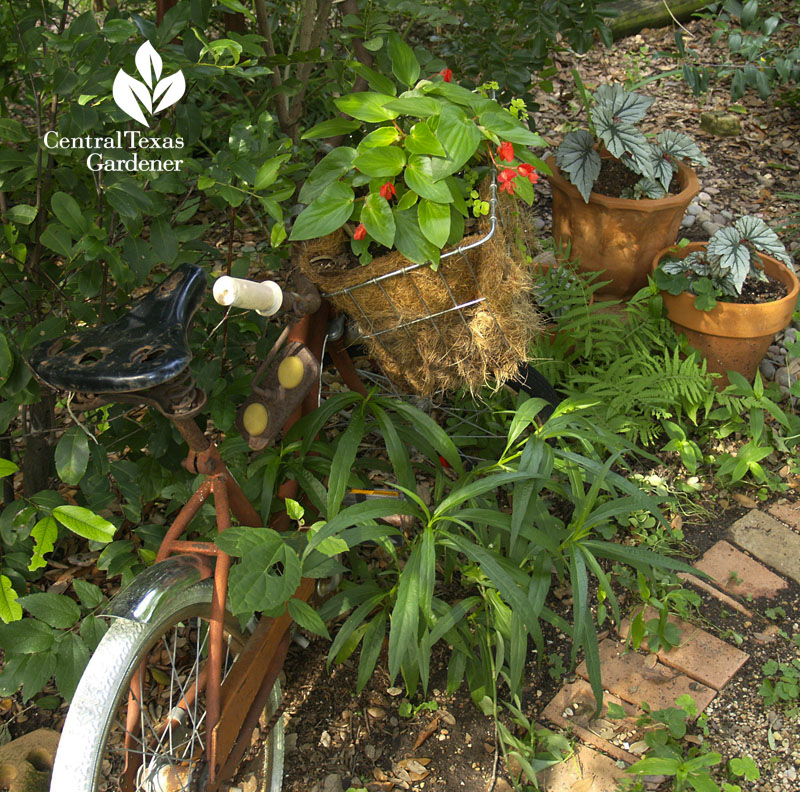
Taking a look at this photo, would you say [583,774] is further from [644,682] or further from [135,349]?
[135,349]

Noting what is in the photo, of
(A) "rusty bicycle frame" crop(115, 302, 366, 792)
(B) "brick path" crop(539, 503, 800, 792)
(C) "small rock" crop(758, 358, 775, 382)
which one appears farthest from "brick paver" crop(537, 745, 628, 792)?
(C) "small rock" crop(758, 358, 775, 382)

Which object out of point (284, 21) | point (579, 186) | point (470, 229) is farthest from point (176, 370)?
point (284, 21)

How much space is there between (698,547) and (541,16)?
6.38ft

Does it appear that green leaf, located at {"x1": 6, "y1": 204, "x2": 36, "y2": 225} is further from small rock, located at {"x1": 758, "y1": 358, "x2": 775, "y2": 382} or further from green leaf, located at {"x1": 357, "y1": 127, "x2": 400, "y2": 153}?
small rock, located at {"x1": 758, "y1": 358, "x2": 775, "y2": 382}

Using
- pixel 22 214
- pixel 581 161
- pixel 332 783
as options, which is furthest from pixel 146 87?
pixel 581 161

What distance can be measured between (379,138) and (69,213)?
69 cm

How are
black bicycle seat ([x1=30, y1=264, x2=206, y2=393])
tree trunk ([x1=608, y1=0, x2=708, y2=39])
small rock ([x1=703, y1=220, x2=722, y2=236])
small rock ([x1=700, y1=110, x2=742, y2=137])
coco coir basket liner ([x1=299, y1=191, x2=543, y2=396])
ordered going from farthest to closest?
tree trunk ([x1=608, y1=0, x2=708, y2=39]) < small rock ([x1=700, y1=110, x2=742, y2=137]) < small rock ([x1=703, y1=220, x2=722, y2=236]) < coco coir basket liner ([x1=299, y1=191, x2=543, y2=396]) < black bicycle seat ([x1=30, y1=264, x2=206, y2=393])

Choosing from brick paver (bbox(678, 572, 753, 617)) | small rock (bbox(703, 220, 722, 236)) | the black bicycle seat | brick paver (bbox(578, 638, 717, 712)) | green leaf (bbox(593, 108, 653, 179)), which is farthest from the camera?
small rock (bbox(703, 220, 722, 236))

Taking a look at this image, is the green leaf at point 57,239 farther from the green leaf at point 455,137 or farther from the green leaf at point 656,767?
the green leaf at point 656,767

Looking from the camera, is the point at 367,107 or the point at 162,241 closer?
the point at 367,107

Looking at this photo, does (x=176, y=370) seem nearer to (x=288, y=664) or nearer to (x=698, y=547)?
(x=288, y=664)

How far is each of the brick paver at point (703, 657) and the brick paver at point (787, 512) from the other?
0.58 meters

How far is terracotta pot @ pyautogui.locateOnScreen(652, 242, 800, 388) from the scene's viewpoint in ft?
9.34

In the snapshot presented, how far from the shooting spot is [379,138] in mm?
1603
